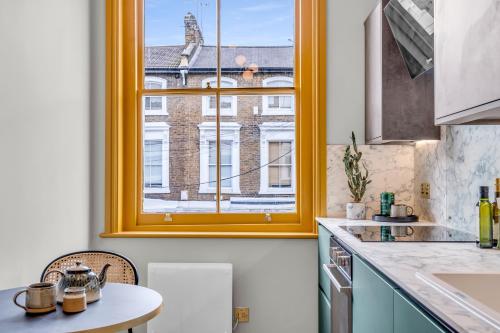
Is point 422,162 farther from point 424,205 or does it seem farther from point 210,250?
point 210,250

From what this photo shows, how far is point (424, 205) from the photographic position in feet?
9.51

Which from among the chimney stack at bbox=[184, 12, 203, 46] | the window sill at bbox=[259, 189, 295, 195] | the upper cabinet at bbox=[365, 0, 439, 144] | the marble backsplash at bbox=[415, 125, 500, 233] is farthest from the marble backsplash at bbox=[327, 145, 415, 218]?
the chimney stack at bbox=[184, 12, 203, 46]

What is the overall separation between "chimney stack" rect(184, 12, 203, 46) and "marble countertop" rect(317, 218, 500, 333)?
69.7 inches

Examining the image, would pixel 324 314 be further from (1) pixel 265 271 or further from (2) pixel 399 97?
(2) pixel 399 97

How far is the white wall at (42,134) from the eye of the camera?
7.62ft

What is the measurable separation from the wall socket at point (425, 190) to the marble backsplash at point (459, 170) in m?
0.03

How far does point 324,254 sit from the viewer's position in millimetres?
2811

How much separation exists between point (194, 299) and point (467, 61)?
208 cm

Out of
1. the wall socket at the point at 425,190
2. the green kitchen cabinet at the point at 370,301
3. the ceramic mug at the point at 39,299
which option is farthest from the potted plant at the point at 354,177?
the ceramic mug at the point at 39,299

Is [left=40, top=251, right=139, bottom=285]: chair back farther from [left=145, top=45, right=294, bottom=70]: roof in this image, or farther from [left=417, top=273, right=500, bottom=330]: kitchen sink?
[left=417, top=273, right=500, bottom=330]: kitchen sink

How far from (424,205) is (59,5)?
2432 millimetres

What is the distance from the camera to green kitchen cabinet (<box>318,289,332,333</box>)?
2.59 metres

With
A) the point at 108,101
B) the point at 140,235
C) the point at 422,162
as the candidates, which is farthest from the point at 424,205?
the point at 108,101

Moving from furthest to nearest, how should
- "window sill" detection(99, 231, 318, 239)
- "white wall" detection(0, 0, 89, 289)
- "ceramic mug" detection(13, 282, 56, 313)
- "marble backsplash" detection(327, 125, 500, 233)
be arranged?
"window sill" detection(99, 231, 318, 239)
"white wall" detection(0, 0, 89, 289)
"marble backsplash" detection(327, 125, 500, 233)
"ceramic mug" detection(13, 282, 56, 313)
